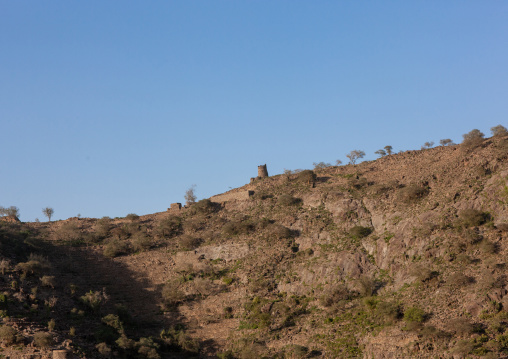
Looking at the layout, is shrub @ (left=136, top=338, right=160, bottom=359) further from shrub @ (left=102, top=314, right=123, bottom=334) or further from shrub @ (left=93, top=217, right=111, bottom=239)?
shrub @ (left=93, top=217, right=111, bottom=239)

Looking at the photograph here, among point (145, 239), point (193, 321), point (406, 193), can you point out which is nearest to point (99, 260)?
point (145, 239)

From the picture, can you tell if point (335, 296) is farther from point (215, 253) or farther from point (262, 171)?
point (262, 171)

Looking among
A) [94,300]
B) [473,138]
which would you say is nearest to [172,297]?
[94,300]

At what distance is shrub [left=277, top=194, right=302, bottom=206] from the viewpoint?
65.3 meters

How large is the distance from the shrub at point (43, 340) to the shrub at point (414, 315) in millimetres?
26440

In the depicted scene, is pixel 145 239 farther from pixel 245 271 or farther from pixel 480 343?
pixel 480 343

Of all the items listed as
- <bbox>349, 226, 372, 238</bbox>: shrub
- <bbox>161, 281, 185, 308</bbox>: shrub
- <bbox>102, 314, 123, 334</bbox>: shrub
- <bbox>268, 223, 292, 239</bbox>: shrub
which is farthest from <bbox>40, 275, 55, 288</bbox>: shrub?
<bbox>349, 226, 372, 238</bbox>: shrub

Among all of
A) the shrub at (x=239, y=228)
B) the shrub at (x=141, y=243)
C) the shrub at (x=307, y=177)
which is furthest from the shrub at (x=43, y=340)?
the shrub at (x=307, y=177)

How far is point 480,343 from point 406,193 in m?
20.4

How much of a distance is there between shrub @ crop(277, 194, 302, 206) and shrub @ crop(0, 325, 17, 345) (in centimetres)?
3165

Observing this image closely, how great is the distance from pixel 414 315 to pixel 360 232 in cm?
1387

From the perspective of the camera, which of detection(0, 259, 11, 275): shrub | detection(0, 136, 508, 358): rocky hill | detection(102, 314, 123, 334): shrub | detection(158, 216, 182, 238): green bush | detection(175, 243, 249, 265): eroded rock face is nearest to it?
detection(0, 136, 508, 358): rocky hill

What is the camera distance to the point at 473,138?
61.6 m

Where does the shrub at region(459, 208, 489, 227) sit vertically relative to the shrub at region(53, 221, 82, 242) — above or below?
below
